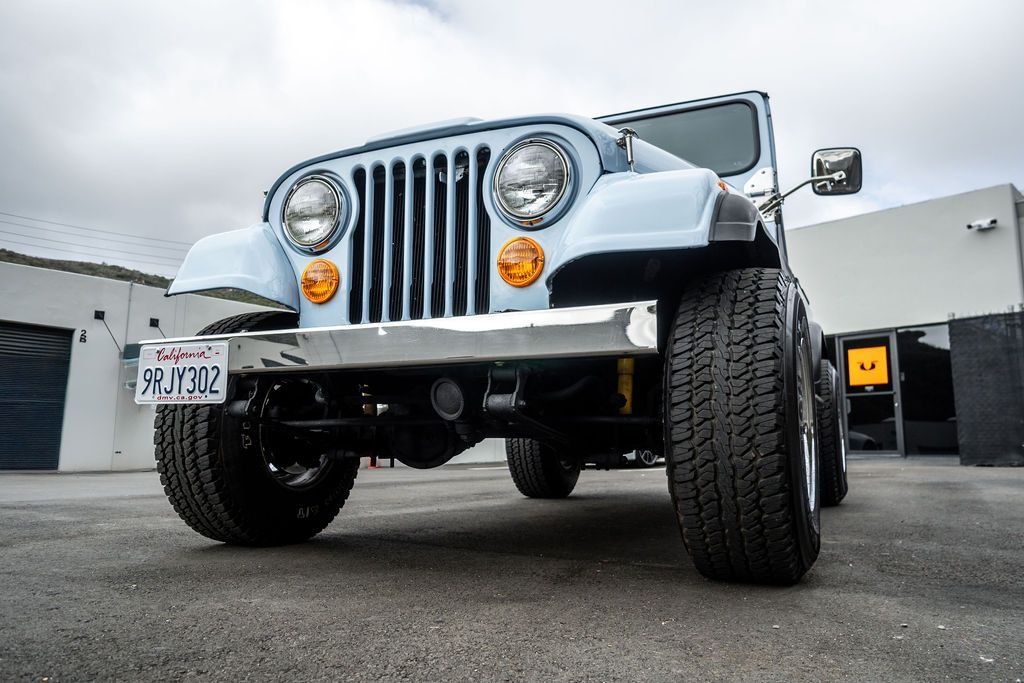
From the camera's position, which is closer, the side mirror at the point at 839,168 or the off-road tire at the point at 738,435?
the off-road tire at the point at 738,435

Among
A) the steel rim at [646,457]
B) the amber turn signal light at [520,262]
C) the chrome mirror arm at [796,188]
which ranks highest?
the chrome mirror arm at [796,188]

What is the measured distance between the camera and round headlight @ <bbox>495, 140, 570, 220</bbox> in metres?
2.44

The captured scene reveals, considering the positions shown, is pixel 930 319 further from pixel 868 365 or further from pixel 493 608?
pixel 493 608

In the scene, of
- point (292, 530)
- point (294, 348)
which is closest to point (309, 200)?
point (294, 348)

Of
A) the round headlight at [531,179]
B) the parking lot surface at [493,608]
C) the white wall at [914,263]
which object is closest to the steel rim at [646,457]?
the parking lot surface at [493,608]

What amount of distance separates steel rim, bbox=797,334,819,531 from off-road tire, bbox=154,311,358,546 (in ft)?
6.21

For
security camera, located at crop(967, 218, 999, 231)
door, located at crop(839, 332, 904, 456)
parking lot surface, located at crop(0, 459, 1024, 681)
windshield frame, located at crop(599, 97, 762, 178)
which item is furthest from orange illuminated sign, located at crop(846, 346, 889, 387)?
windshield frame, located at crop(599, 97, 762, 178)

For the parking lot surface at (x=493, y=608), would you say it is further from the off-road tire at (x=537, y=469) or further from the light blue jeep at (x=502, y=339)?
the off-road tire at (x=537, y=469)

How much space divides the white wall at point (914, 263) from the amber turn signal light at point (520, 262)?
13779 millimetres

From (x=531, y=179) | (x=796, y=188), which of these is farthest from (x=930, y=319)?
(x=531, y=179)

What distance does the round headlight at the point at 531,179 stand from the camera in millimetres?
2438

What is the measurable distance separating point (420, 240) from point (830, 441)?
10.8 ft

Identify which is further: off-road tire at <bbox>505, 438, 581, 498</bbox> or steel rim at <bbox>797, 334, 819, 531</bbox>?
off-road tire at <bbox>505, 438, 581, 498</bbox>

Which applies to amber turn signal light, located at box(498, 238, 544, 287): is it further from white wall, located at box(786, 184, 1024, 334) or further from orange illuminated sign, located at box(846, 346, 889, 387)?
orange illuminated sign, located at box(846, 346, 889, 387)
